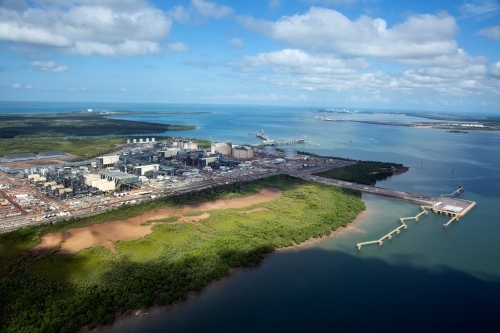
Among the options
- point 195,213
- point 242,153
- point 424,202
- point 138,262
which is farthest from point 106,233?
point 242,153

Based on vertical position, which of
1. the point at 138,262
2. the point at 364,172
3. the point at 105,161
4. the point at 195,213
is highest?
the point at 105,161

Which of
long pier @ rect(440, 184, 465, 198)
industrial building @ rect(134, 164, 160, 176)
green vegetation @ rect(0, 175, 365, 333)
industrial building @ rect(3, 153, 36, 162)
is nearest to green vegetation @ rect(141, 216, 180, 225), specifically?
green vegetation @ rect(0, 175, 365, 333)

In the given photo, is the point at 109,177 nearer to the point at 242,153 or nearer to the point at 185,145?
the point at 242,153

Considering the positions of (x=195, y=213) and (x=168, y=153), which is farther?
(x=168, y=153)

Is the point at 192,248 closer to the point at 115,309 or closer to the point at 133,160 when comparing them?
the point at 115,309

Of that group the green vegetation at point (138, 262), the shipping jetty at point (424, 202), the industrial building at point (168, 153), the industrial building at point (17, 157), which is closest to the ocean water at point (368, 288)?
the shipping jetty at point (424, 202)

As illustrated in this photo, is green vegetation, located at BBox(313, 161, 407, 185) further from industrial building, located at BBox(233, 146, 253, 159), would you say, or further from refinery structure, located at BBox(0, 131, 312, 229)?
industrial building, located at BBox(233, 146, 253, 159)

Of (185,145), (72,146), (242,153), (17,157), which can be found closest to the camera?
(17,157)
